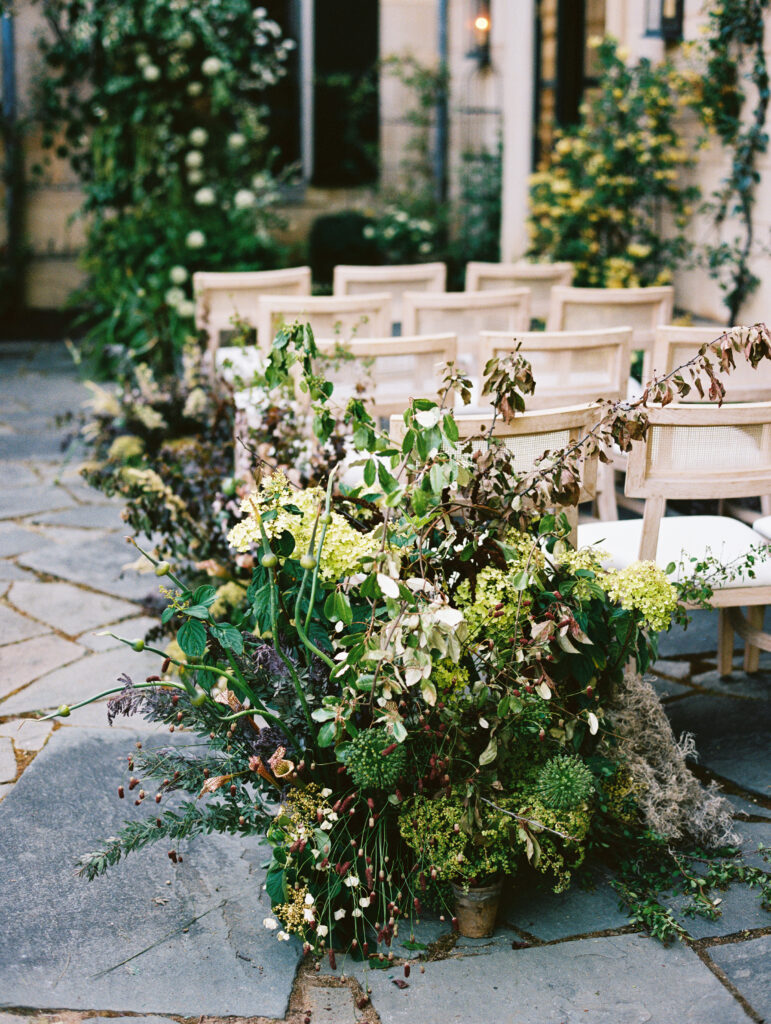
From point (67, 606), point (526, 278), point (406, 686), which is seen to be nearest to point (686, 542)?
point (406, 686)

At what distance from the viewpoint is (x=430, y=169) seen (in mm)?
9914

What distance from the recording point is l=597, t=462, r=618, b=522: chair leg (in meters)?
3.97

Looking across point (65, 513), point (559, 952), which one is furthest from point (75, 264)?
point (559, 952)

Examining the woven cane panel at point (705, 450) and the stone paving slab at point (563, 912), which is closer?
the stone paving slab at point (563, 912)

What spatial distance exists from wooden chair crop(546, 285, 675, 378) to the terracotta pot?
2807 mm

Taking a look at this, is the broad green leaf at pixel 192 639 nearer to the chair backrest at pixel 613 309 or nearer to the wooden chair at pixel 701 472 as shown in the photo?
the wooden chair at pixel 701 472

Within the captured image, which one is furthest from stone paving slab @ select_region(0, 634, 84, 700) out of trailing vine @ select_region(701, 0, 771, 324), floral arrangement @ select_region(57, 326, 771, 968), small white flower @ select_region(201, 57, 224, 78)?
small white flower @ select_region(201, 57, 224, 78)

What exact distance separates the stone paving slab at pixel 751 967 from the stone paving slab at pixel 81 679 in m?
1.79

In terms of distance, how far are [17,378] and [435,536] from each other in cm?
592

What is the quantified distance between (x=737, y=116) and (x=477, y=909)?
493 centimetres

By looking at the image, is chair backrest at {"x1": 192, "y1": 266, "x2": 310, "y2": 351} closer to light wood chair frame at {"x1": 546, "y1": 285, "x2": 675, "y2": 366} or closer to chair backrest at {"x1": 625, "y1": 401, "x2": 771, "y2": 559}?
light wood chair frame at {"x1": 546, "y1": 285, "x2": 675, "y2": 366}

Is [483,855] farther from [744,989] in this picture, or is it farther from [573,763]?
[744,989]

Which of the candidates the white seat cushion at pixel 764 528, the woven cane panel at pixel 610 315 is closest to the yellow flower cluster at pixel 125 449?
the woven cane panel at pixel 610 315

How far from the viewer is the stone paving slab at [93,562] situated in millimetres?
4102
